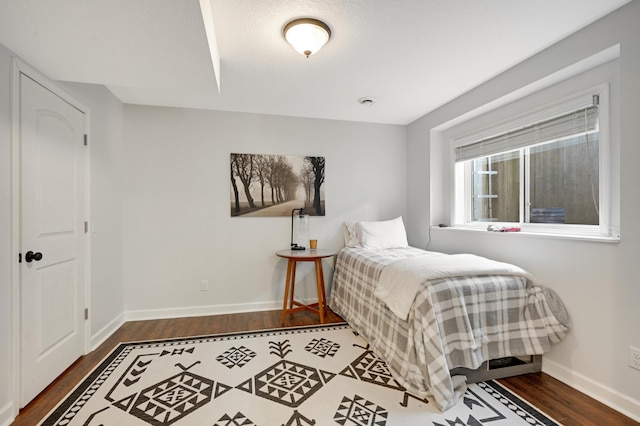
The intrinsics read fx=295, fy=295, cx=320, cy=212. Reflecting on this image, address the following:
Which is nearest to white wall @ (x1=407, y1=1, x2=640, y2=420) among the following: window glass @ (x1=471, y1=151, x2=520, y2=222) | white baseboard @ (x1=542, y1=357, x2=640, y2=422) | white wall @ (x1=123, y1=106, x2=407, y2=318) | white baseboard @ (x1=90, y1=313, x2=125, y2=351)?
white baseboard @ (x1=542, y1=357, x2=640, y2=422)

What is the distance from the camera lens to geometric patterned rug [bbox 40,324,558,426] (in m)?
1.66

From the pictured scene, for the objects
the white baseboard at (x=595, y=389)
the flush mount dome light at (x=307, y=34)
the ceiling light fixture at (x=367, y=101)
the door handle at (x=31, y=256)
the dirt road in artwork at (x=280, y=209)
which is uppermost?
the ceiling light fixture at (x=367, y=101)

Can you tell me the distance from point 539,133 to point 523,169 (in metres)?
0.35

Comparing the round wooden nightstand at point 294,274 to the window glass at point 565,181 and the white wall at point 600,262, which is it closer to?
the white wall at point 600,262

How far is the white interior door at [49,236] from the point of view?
182cm

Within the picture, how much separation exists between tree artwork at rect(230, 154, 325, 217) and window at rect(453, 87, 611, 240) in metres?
1.74

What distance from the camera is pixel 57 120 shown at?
2.10 meters

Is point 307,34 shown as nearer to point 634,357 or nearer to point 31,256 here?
point 31,256

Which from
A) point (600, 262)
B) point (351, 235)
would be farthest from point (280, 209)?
point (600, 262)

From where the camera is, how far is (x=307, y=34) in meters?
1.87

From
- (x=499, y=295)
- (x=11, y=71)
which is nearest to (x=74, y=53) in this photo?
(x=11, y=71)

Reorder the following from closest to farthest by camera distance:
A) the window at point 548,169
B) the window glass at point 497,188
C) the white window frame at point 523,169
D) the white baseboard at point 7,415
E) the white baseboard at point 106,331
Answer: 1. the white baseboard at point 7,415
2. the white window frame at point 523,169
3. the window at point 548,169
4. the white baseboard at point 106,331
5. the window glass at point 497,188

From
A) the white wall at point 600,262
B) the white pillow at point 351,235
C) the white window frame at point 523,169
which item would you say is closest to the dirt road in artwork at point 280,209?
the white pillow at point 351,235

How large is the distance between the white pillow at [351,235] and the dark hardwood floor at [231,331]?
0.94m
